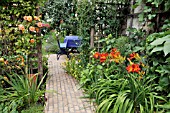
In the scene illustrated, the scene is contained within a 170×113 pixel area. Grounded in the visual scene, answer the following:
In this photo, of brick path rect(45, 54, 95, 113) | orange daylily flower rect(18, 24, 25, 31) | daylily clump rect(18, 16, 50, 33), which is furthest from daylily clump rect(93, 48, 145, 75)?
orange daylily flower rect(18, 24, 25, 31)

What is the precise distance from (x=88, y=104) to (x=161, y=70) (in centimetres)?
107

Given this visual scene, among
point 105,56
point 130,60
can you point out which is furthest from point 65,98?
point 130,60

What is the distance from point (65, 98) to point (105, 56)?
879 millimetres

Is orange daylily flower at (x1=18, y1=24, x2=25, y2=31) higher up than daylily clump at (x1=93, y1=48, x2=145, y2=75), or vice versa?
orange daylily flower at (x1=18, y1=24, x2=25, y2=31)

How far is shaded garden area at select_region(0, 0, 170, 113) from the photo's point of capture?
85.6 inches

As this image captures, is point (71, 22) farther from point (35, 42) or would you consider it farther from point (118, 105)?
point (118, 105)

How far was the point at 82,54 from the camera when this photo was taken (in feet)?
12.8

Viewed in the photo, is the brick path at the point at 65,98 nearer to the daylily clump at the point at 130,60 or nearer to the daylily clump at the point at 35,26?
the daylily clump at the point at 130,60

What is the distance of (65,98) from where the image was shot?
2785mm

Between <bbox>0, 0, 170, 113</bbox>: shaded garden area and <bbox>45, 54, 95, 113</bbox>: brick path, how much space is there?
0.13m

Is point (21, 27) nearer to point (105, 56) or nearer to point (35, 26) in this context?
point (35, 26)

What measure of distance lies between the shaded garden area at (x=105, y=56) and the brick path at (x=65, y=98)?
0.13m

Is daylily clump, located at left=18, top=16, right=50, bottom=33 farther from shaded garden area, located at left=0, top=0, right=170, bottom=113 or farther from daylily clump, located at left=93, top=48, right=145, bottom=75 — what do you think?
daylily clump, located at left=93, top=48, right=145, bottom=75

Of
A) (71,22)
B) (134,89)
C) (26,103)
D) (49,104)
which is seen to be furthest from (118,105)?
(71,22)
